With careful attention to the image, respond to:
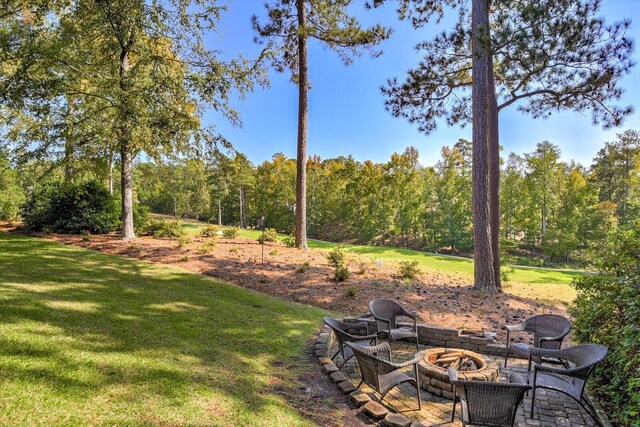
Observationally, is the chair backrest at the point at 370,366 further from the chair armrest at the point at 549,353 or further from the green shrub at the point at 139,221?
the green shrub at the point at 139,221

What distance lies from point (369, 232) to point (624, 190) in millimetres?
24187

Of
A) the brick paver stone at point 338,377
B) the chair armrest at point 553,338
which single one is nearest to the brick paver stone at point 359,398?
the brick paver stone at point 338,377

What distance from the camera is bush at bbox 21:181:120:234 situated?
40.0 feet

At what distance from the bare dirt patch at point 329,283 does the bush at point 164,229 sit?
116 centimetres

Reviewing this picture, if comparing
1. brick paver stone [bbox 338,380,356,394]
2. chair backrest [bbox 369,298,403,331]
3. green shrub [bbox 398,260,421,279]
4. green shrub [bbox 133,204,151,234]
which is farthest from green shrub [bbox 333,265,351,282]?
green shrub [bbox 133,204,151,234]

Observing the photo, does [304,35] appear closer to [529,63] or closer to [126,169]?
[529,63]

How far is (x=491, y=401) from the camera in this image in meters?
2.76

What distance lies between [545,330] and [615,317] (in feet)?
3.48

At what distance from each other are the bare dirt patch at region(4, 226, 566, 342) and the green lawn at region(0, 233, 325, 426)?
90cm

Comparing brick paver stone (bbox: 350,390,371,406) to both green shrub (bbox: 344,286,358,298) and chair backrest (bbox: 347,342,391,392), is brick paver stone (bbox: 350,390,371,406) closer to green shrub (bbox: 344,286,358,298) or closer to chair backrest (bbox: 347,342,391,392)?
chair backrest (bbox: 347,342,391,392)

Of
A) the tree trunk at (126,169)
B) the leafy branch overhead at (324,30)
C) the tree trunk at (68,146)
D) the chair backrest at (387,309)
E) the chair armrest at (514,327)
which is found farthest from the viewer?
the leafy branch overhead at (324,30)

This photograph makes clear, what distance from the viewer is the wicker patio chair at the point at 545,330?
432 centimetres

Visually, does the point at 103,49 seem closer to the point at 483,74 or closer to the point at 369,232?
the point at 483,74

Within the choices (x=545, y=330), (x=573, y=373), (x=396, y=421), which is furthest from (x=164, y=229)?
(x=573, y=373)
